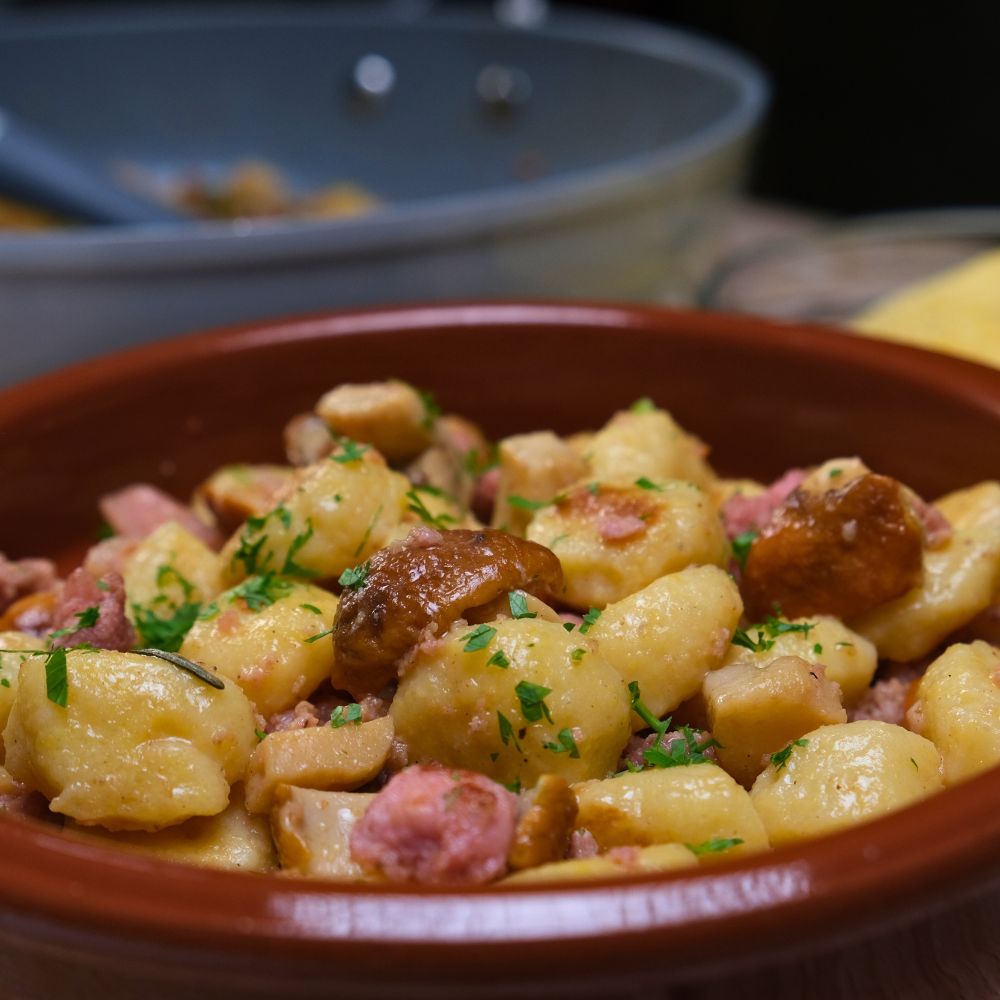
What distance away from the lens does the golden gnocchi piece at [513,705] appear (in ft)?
2.71

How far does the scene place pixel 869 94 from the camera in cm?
391

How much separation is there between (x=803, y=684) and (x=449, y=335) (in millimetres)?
671

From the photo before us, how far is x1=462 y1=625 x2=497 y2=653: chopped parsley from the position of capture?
838mm

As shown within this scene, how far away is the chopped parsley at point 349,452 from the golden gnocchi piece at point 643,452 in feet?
0.69

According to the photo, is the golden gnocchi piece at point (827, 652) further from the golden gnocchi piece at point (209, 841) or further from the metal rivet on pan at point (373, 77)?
the metal rivet on pan at point (373, 77)

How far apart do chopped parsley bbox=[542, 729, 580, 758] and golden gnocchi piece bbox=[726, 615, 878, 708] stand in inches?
6.9

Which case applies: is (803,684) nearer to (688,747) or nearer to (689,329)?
(688,747)

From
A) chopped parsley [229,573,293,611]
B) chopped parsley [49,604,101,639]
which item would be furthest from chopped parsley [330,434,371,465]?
chopped parsley [49,604,101,639]

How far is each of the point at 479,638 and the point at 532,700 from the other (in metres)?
0.06

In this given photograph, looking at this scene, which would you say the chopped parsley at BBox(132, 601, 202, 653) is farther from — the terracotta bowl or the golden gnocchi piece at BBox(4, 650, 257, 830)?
the terracotta bowl

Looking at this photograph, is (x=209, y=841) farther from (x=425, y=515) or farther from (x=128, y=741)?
(x=425, y=515)

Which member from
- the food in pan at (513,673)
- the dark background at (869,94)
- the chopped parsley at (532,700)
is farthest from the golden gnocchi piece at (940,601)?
the dark background at (869,94)

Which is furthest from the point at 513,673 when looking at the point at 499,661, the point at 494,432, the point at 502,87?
the point at 502,87

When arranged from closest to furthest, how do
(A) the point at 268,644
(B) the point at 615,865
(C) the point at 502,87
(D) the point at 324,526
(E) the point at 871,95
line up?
(B) the point at 615,865
(A) the point at 268,644
(D) the point at 324,526
(C) the point at 502,87
(E) the point at 871,95
